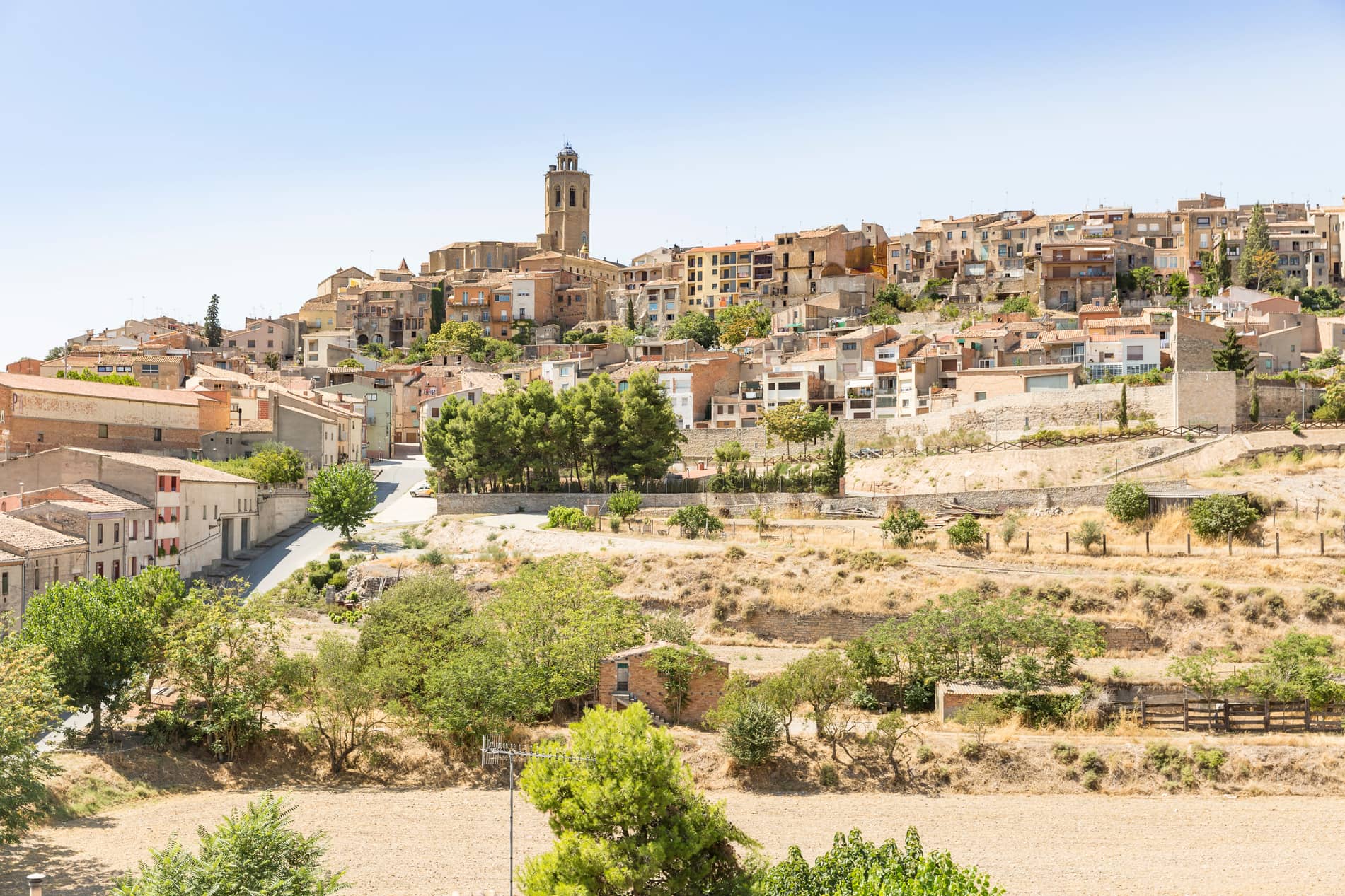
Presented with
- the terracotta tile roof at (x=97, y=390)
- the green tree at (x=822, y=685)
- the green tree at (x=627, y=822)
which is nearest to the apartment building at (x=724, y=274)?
the terracotta tile roof at (x=97, y=390)

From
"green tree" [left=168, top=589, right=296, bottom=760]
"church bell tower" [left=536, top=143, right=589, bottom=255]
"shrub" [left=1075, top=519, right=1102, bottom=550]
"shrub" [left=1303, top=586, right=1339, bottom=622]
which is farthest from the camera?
"church bell tower" [left=536, top=143, right=589, bottom=255]

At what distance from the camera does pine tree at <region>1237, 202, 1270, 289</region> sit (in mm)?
77125

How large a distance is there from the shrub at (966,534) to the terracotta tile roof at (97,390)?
95.9ft

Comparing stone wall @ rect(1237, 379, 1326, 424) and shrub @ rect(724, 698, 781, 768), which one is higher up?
stone wall @ rect(1237, 379, 1326, 424)

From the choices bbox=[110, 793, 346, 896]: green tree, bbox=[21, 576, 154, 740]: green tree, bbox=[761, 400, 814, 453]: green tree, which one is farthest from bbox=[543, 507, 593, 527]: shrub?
bbox=[110, 793, 346, 896]: green tree

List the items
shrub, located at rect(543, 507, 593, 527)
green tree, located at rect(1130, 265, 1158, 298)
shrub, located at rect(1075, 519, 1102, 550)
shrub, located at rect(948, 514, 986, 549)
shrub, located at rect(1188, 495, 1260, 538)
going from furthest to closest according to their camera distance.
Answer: green tree, located at rect(1130, 265, 1158, 298) → shrub, located at rect(543, 507, 593, 527) → shrub, located at rect(948, 514, 986, 549) → shrub, located at rect(1075, 519, 1102, 550) → shrub, located at rect(1188, 495, 1260, 538)

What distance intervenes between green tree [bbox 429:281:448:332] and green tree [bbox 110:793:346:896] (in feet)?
258

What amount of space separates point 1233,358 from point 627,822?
39842 mm

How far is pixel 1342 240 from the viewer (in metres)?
82.9

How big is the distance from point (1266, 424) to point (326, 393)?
45019 millimetres

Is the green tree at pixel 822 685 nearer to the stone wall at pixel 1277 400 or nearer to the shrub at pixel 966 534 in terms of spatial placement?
the shrub at pixel 966 534

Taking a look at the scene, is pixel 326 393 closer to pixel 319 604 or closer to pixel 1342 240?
pixel 319 604

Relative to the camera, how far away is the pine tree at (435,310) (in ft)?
309

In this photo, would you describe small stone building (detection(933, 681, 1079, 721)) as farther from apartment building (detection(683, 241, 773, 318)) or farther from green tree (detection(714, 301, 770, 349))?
apartment building (detection(683, 241, 773, 318))
